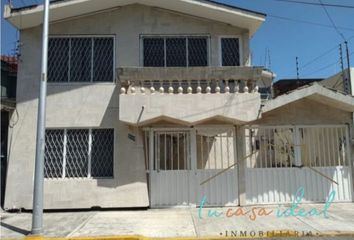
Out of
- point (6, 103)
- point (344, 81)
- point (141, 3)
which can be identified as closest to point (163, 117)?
point (141, 3)

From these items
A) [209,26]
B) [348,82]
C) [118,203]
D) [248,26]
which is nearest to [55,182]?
[118,203]

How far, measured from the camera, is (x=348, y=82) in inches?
487

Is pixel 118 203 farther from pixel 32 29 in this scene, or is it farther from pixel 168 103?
pixel 32 29

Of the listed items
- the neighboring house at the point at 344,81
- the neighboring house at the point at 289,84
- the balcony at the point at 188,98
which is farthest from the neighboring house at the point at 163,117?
the neighboring house at the point at 289,84

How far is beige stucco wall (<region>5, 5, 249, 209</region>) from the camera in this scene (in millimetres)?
9992

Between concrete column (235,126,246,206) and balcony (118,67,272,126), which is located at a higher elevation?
balcony (118,67,272,126)

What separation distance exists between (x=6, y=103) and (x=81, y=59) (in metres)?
2.57

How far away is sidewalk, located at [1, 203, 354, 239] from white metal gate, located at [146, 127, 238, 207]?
21.6 inches

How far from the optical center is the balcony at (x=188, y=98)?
31.9ft

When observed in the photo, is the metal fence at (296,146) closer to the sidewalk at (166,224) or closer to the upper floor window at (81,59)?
the sidewalk at (166,224)

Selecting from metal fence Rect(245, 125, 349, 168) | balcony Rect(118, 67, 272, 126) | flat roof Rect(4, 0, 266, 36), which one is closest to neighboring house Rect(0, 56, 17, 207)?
flat roof Rect(4, 0, 266, 36)

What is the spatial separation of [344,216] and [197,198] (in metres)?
3.90

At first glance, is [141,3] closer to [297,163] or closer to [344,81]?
[297,163]

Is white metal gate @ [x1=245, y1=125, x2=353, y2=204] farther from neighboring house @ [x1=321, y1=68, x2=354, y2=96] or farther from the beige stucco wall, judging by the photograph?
the beige stucco wall
